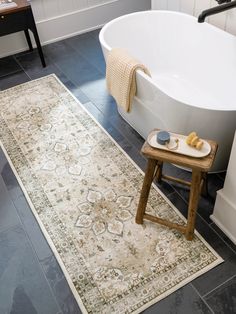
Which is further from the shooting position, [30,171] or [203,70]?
[203,70]

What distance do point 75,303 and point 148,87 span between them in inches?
46.3

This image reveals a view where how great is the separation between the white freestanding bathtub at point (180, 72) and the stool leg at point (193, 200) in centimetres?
37

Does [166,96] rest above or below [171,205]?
above

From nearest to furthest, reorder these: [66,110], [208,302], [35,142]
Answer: [208,302] < [35,142] < [66,110]

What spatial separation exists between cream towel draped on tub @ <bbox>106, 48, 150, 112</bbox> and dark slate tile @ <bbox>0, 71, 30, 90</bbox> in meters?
1.17

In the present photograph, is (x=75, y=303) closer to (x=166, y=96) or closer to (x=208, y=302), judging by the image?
(x=208, y=302)

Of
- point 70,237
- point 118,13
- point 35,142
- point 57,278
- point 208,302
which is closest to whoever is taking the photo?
point 208,302

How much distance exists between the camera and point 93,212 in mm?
1828

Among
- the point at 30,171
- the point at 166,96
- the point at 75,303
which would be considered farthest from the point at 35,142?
the point at 75,303

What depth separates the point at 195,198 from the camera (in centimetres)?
150

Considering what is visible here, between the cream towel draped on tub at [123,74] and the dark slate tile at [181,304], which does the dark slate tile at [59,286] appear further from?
the cream towel draped on tub at [123,74]

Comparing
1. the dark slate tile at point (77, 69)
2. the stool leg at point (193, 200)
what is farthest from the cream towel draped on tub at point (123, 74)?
the dark slate tile at point (77, 69)

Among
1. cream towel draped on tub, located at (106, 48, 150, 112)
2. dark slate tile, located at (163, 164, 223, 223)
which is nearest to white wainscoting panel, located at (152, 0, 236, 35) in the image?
cream towel draped on tub, located at (106, 48, 150, 112)

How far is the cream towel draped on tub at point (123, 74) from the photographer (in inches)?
73.8
